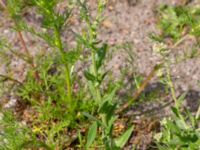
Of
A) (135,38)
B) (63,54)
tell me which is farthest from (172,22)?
(63,54)

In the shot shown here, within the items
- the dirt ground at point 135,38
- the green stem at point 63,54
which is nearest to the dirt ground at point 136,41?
the dirt ground at point 135,38

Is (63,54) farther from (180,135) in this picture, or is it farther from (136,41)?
(136,41)

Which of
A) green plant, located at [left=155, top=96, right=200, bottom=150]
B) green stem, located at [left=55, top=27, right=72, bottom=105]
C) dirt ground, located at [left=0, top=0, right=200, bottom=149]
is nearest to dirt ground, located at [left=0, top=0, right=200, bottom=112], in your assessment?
dirt ground, located at [left=0, top=0, right=200, bottom=149]

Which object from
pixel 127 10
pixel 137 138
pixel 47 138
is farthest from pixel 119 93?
pixel 127 10

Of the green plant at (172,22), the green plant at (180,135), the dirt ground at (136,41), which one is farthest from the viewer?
the green plant at (172,22)

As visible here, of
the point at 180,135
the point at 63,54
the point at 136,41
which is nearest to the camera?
the point at 180,135

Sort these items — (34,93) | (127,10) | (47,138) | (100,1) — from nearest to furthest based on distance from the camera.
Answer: (100,1) < (47,138) < (34,93) < (127,10)

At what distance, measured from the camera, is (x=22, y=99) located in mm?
2305

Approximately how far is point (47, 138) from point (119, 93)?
470 millimetres

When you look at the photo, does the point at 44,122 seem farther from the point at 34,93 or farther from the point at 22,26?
the point at 22,26

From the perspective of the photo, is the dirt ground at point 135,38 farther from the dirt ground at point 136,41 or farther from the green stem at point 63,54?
the green stem at point 63,54

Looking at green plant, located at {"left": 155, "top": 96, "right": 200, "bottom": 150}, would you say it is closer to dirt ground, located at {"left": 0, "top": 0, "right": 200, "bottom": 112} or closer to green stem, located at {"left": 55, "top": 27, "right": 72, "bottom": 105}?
green stem, located at {"left": 55, "top": 27, "right": 72, "bottom": 105}

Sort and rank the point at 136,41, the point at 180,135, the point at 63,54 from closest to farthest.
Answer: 1. the point at 180,135
2. the point at 63,54
3. the point at 136,41

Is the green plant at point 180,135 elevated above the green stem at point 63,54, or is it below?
below
